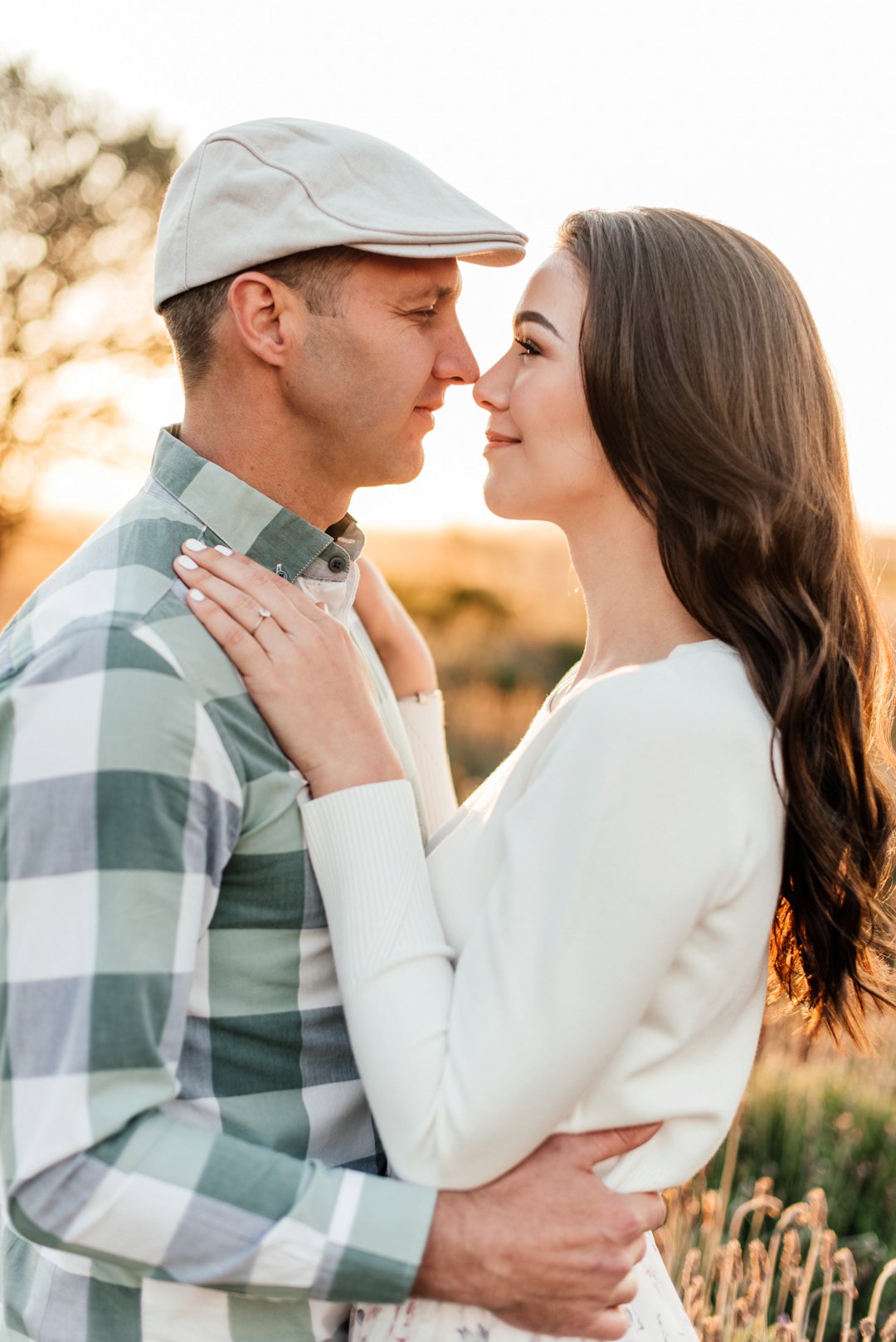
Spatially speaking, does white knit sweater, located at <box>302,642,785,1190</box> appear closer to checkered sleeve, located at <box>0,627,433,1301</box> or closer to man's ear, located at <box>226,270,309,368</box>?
checkered sleeve, located at <box>0,627,433,1301</box>

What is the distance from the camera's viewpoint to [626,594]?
84.9 inches

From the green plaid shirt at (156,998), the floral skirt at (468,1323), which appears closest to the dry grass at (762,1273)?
the floral skirt at (468,1323)

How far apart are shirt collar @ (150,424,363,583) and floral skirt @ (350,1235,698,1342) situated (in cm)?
115

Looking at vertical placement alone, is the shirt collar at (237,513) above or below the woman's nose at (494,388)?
below

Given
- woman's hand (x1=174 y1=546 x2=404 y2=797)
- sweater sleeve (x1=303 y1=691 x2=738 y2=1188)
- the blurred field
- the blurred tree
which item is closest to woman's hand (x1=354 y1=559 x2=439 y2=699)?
the blurred field

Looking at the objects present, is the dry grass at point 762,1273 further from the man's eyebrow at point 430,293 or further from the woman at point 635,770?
the man's eyebrow at point 430,293

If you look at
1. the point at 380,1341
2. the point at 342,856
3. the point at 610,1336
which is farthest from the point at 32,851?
the point at 610,1336

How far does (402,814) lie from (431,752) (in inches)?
42.0

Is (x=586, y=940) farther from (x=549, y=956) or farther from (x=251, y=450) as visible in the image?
(x=251, y=450)

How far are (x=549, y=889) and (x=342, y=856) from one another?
31 centimetres

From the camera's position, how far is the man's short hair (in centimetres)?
208

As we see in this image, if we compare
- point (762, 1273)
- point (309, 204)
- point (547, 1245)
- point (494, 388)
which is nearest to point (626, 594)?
point (494, 388)

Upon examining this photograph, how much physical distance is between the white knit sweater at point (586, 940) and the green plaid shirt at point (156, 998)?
0.12 m

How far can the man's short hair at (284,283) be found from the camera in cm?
208
